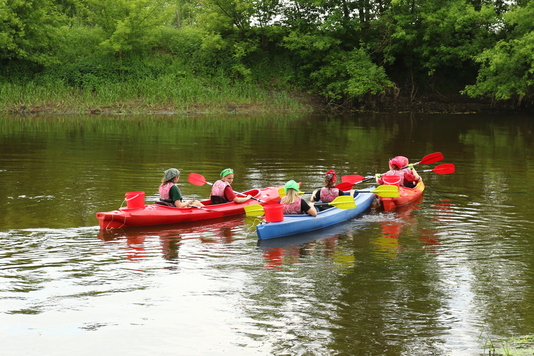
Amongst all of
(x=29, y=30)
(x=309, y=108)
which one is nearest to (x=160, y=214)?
(x=309, y=108)

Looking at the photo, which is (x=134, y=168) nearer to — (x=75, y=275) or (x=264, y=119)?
(x=75, y=275)

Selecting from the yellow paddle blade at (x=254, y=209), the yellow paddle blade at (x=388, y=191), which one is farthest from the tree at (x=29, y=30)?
the yellow paddle blade at (x=254, y=209)

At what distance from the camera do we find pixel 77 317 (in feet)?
22.3

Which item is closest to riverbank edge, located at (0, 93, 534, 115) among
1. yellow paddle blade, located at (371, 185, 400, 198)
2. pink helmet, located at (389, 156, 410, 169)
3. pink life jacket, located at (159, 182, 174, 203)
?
pink helmet, located at (389, 156, 410, 169)

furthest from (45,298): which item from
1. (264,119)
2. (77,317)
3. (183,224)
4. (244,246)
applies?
(264,119)

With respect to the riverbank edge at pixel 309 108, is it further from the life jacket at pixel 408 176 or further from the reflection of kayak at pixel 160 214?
the reflection of kayak at pixel 160 214

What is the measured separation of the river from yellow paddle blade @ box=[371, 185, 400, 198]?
361 mm

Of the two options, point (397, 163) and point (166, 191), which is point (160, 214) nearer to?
point (166, 191)

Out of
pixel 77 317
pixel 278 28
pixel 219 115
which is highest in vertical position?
pixel 278 28

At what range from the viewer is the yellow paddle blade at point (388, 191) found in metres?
12.7

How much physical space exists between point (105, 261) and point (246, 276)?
2021mm

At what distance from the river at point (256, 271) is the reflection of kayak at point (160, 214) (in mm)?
190

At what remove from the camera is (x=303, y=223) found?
10.9 m

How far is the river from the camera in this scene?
20.9ft
